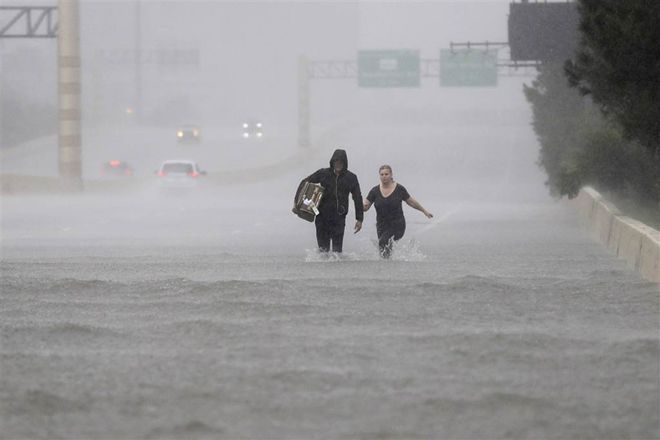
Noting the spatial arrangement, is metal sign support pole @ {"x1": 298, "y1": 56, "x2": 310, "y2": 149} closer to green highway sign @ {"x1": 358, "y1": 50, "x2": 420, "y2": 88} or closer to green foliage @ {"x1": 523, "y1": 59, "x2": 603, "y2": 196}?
green highway sign @ {"x1": 358, "y1": 50, "x2": 420, "y2": 88}

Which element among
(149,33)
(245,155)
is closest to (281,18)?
(149,33)

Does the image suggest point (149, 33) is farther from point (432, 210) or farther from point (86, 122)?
point (432, 210)

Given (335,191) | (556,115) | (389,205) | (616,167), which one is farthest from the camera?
(556,115)

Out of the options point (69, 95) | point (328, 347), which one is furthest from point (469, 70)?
point (328, 347)

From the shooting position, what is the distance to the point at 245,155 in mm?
95875

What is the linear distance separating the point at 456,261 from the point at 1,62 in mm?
115658

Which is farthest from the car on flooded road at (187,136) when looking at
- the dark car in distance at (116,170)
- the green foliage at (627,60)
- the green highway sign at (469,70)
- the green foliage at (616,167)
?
the green foliage at (627,60)

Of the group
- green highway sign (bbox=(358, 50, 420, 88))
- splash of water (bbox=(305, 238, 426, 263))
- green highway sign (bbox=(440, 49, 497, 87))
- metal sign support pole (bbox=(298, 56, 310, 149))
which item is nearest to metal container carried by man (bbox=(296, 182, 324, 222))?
splash of water (bbox=(305, 238, 426, 263))

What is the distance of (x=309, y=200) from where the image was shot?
18078mm

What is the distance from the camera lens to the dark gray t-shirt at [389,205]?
18.9 meters

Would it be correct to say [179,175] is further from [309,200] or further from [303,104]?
[303,104]

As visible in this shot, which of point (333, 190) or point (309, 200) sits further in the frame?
Result: point (333, 190)

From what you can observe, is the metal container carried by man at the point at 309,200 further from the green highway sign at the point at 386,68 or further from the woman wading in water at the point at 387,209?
the green highway sign at the point at 386,68

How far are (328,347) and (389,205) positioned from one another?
9400 millimetres
